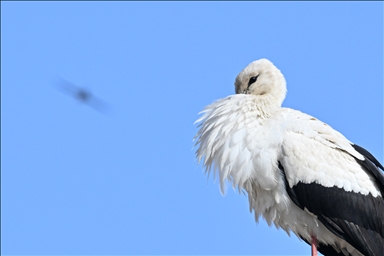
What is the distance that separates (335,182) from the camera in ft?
13.0

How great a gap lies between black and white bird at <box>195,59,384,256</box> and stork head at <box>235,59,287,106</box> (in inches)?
10.7

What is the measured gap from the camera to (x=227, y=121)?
402 cm

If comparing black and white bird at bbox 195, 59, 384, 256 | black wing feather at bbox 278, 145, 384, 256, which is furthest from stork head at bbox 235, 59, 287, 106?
black wing feather at bbox 278, 145, 384, 256

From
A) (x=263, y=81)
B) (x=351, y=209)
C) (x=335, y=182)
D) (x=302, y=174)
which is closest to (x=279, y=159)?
(x=302, y=174)

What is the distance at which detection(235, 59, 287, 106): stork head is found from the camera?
4.36 metres

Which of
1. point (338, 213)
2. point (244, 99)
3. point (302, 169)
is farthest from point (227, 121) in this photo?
point (338, 213)

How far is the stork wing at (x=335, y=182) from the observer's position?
12.5 feet

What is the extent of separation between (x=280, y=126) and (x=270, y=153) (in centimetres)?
21

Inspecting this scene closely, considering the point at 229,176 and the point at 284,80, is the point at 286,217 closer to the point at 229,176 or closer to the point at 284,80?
the point at 229,176

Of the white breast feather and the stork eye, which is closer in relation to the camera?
the white breast feather

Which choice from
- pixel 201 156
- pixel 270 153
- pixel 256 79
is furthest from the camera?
pixel 256 79

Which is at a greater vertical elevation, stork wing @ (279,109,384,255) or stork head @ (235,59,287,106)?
stork head @ (235,59,287,106)

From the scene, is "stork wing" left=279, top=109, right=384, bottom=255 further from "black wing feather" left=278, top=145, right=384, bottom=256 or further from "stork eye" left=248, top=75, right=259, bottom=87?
"stork eye" left=248, top=75, right=259, bottom=87

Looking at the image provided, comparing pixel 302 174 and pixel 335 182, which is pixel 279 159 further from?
pixel 335 182
